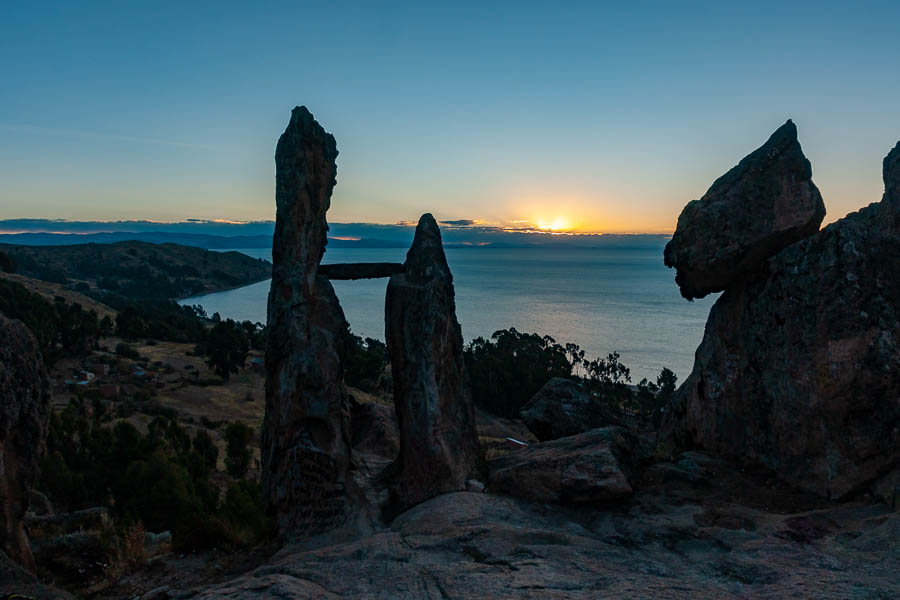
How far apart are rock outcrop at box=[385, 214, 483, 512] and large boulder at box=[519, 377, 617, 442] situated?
436 centimetres

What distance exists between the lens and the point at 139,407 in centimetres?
3953

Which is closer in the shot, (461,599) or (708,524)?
(461,599)

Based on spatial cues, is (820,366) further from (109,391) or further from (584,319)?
(584,319)

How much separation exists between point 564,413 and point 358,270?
7.26m

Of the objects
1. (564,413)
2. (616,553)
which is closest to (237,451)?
(564,413)

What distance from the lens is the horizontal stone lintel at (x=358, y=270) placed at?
45.6 ft

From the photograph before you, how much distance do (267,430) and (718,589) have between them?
8906 millimetres

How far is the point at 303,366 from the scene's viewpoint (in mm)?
12016

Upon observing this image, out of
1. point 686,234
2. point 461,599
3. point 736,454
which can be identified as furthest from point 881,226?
point 461,599

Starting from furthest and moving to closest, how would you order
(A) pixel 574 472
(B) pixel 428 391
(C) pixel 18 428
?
(B) pixel 428 391 < (A) pixel 574 472 < (C) pixel 18 428

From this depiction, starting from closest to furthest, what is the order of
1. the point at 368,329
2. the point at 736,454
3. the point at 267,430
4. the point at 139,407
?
the point at 267,430, the point at 736,454, the point at 139,407, the point at 368,329

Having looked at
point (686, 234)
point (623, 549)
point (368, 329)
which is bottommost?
point (368, 329)

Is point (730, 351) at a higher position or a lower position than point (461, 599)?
higher

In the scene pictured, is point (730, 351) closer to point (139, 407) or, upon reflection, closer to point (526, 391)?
point (139, 407)
